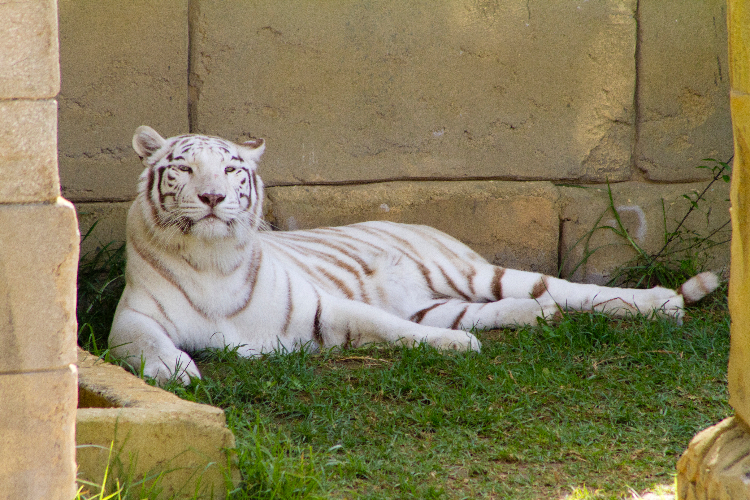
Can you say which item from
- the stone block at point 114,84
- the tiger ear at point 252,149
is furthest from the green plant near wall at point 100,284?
the tiger ear at point 252,149

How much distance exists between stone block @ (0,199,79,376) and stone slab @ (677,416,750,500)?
1452 mm

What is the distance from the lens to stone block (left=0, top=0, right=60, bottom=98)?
1.58 meters

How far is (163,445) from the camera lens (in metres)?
2.14

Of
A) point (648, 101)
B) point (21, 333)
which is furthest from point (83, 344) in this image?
point (648, 101)

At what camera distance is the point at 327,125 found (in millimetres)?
4465

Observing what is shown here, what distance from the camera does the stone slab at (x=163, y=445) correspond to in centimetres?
207

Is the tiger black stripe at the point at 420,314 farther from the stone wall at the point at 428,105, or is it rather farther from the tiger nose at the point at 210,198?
the tiger nose at the point at 210,198

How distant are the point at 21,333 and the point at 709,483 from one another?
153 cm

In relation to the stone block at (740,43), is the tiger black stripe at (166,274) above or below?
below

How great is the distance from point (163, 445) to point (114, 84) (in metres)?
2.62

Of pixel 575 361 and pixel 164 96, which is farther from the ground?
pixel 164 96

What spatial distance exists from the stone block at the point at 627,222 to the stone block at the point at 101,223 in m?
2.55

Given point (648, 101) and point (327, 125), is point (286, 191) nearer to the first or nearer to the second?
point (327, 125)

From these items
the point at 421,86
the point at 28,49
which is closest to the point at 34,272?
the point at 28,49
